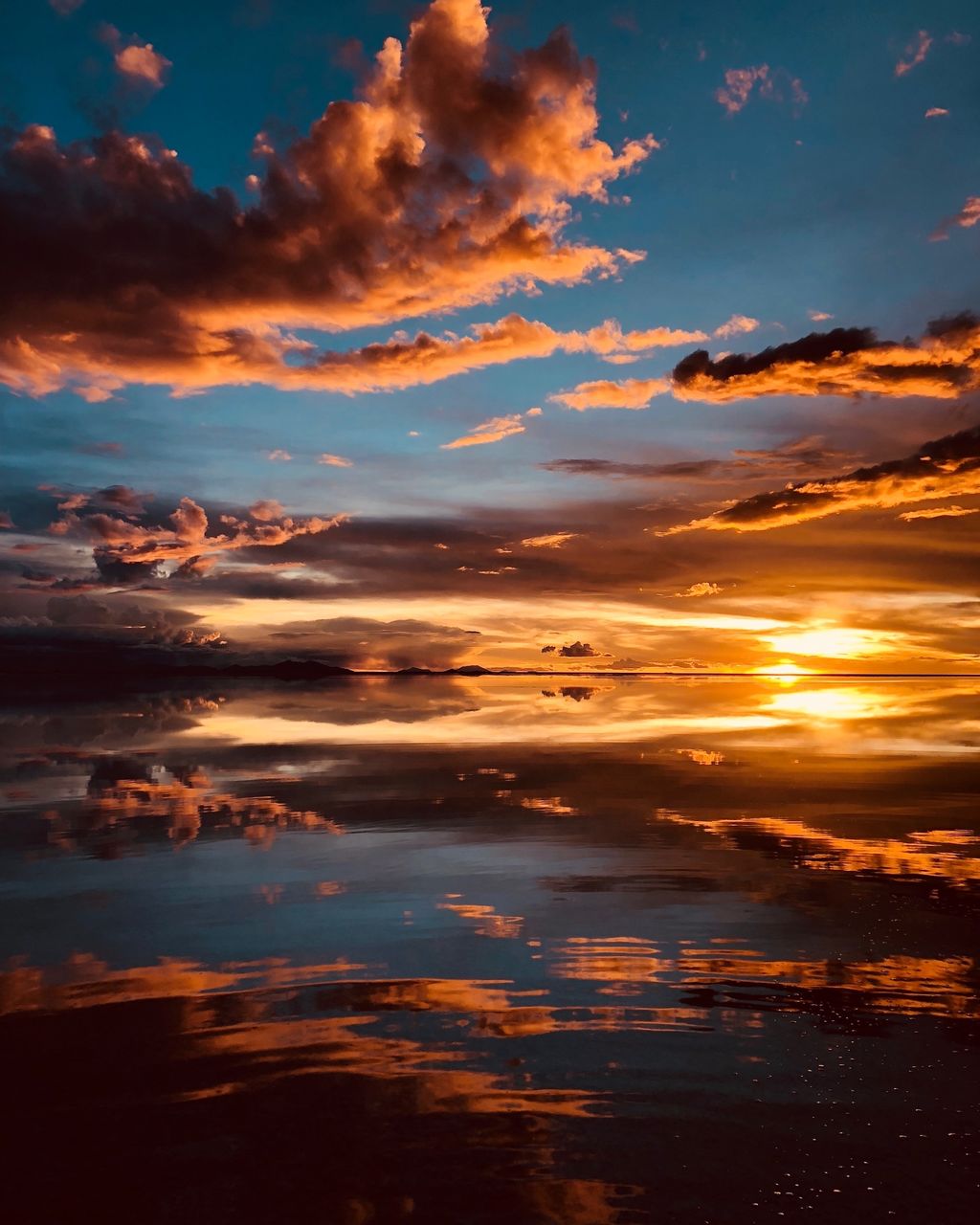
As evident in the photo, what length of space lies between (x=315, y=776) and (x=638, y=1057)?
16.1 metres

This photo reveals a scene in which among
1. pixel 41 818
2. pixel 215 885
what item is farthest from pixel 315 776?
pixel 215 885

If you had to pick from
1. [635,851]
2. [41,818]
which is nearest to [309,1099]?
[635,851]

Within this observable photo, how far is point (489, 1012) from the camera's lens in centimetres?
732

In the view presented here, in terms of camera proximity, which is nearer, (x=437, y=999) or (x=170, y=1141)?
(x=170, y=1141)

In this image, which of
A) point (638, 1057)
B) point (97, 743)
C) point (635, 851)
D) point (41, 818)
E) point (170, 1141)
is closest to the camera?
point (170, 1141)

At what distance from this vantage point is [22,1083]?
20.2 ft

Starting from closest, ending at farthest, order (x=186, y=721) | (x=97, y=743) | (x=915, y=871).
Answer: (x=915, y=871) < (x=97, y=743) < (x=186, y=721)

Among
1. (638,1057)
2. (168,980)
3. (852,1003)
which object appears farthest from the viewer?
(168,980)

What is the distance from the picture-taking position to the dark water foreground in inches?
200

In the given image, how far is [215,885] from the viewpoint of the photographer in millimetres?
11344

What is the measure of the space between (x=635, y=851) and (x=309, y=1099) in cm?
829

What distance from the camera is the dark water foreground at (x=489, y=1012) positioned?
5.07 m

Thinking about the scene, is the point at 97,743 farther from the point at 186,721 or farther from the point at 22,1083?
the point at 22,1083

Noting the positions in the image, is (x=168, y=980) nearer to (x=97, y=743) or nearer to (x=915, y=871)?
(x=915, y=871)
